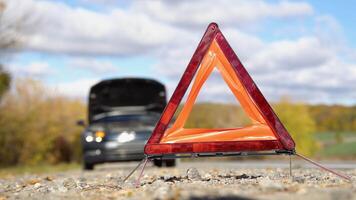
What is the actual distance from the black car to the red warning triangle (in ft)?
25.8

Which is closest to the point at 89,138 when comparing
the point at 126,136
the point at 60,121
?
the point at 126,136

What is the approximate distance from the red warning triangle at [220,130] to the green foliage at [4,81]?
2797 centimetres

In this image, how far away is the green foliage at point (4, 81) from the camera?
113 feet

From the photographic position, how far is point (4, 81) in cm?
3588

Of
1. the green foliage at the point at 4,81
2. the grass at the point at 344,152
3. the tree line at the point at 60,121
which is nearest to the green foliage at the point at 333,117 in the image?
the tree line at the point at 60,121

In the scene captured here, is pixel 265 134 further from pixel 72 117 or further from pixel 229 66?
pixel 72 117

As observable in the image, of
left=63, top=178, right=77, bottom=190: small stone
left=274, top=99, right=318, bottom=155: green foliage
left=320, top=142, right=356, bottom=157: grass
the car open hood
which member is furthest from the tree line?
left=63, top=178, right=77, bottom=190: small stone

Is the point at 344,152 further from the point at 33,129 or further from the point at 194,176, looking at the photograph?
the point at 194,176

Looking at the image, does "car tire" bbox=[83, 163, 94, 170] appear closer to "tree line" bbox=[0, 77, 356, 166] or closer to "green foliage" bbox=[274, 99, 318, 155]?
"tree line" bbox=[0, 77, 356, 166]

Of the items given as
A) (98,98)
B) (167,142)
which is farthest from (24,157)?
(167,142)

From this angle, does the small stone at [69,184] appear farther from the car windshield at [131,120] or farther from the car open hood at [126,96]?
the car open hood at [126,96]

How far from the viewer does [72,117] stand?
182ft

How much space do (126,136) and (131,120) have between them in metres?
0.52

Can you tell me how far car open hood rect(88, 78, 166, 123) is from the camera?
17.4 m
